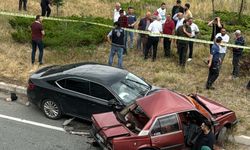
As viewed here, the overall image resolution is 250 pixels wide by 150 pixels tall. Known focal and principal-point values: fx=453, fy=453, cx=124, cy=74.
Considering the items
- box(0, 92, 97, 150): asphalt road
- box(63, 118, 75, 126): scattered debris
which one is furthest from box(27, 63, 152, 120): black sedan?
box(0, 92, 97, 150): asphalt road

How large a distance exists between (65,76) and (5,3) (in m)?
13.1

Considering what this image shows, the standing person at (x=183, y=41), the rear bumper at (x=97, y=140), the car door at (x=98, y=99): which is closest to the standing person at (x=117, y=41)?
the standing person at (x=183, y=41)

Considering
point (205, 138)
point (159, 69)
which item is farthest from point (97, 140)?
point (159, 69)

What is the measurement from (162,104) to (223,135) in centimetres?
207

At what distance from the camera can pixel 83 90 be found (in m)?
11.6

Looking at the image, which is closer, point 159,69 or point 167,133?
point 167,133

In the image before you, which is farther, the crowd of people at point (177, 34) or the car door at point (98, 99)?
the crowd of people at point (177, 34)

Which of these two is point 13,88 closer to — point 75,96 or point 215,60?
point 75,96

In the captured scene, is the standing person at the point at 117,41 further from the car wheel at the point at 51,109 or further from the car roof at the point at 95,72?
the car wheel at the point at 51,109

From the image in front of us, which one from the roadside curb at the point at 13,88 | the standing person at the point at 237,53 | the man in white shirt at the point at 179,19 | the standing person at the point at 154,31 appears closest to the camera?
the roadside curb at the point at 13,88

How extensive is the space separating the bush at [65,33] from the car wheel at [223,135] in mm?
8020

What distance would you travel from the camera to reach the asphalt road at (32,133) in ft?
35.0

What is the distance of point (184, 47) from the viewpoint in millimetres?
16000

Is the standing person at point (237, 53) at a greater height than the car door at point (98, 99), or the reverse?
the standing person at point (237, 53)
